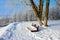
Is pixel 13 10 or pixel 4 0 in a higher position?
pixel 4 0

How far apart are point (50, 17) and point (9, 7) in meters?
3.55

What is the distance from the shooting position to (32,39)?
414 cm

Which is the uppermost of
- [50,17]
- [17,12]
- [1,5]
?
[1,5]

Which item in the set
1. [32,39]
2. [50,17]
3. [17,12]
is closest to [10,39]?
[32,39]

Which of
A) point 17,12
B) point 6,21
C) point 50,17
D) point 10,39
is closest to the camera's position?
point 10,39

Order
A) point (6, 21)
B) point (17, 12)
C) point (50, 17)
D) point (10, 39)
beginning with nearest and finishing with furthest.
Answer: point (10, 39) < point (6, 21) < point (17, 12) < point (50, 17)

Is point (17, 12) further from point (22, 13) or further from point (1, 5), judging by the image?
point (1, 5)

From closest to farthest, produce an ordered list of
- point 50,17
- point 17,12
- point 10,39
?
point 10,39 → point 17,12 → point 50,17

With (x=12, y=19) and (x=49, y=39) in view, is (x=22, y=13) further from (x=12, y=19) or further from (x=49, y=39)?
(x=49, y=39)

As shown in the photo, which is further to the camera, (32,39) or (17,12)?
(17,12)

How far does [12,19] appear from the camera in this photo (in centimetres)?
994

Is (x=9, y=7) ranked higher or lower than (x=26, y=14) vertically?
higher

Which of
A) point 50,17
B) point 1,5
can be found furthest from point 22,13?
point 50,17

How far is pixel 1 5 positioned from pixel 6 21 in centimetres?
126
